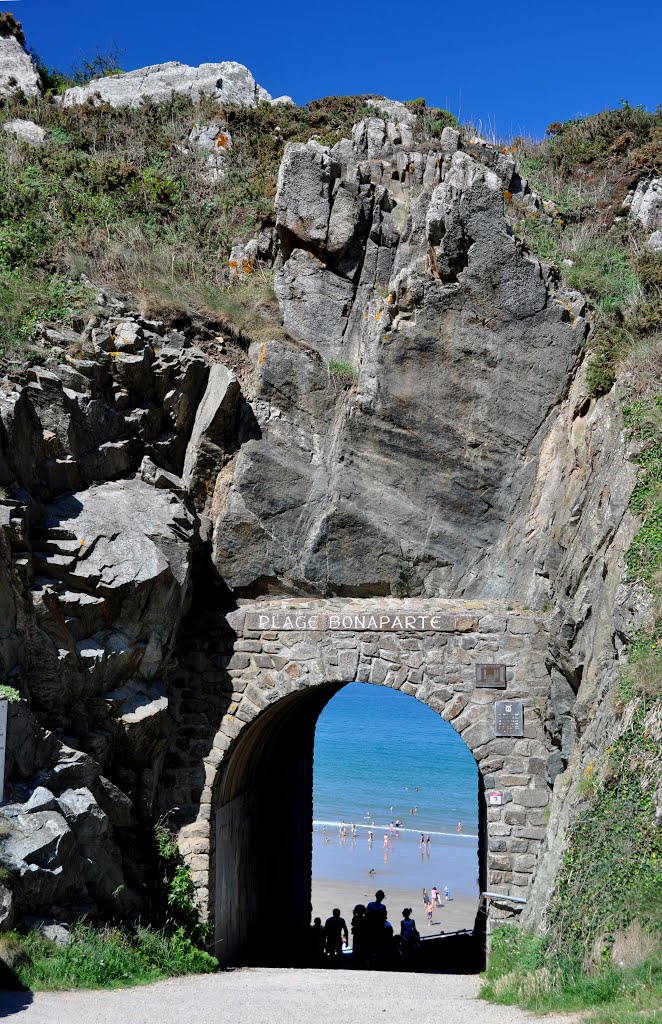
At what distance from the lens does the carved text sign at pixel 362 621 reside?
437 inches

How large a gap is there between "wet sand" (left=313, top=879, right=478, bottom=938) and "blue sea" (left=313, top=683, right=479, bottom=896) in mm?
893

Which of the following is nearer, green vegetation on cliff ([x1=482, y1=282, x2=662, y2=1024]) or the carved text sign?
green vegetation on cliff ([x1=482, y1=282, x2=662, y2=1024])

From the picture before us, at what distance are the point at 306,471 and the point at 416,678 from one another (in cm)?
299

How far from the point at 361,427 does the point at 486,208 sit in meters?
3.20

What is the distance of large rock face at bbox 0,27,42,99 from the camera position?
64.6 feet

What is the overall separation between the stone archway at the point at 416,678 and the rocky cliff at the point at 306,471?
0.30m

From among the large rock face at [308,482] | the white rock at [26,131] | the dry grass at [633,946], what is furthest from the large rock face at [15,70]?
the dry grass at [633,946]

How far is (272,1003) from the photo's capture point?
8.12m

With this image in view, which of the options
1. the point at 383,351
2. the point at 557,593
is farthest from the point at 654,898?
the point at 383,351

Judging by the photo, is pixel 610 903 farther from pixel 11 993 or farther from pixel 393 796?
pixel 393 796

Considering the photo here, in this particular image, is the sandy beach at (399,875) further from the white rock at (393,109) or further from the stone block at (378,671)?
the white rock at (393,109)

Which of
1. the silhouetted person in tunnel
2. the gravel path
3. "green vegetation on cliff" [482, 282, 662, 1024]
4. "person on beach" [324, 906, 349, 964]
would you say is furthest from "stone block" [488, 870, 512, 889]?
"person on beach" [324, 906, 349, 964]

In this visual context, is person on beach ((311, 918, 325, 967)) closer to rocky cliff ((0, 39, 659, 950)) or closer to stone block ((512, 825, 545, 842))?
rocky cliff ((0, 39, 659, 950))

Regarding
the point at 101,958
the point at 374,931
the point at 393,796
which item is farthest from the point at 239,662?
the point at 393,796
